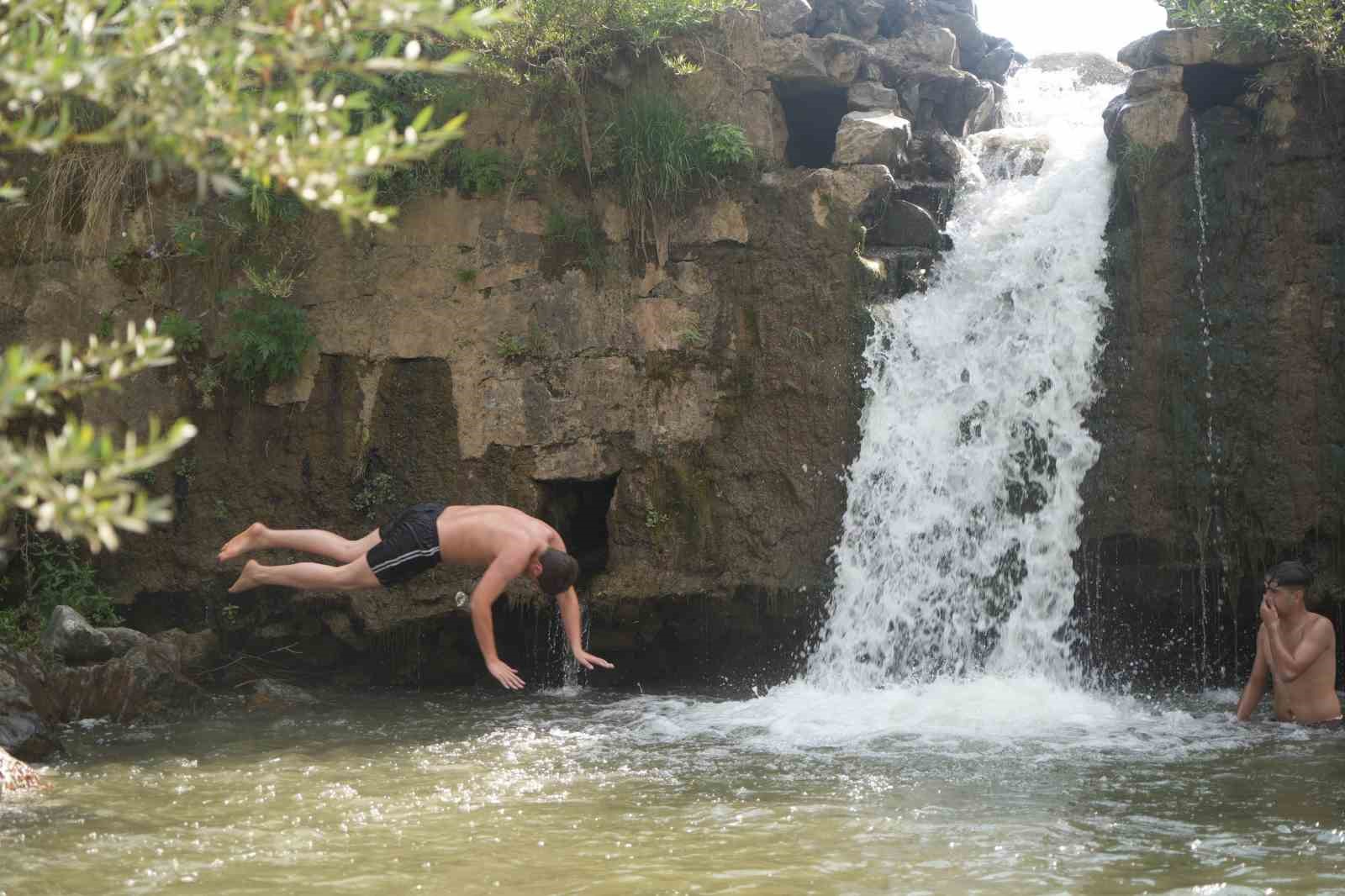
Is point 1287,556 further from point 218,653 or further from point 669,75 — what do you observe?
point 218,653

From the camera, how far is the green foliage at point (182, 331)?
433 inches

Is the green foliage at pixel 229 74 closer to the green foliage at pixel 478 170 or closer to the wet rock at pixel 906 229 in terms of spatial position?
the green foliage at pixel 478 170

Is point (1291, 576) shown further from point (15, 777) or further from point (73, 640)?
point (73, 640)

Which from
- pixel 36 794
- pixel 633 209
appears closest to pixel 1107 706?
pixel 633 209

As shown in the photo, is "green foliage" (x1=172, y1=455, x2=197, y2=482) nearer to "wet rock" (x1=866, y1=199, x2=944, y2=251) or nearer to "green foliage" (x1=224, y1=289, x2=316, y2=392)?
"green foliage" (x1=224, y1=289, x2=316, y2=392)

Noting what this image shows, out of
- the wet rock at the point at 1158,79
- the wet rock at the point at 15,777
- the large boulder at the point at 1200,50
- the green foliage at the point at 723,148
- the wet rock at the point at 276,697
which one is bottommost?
the wet rock at the point at 276,697

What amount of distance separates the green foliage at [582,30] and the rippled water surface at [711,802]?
18.9 feet

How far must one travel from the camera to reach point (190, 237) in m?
11.2

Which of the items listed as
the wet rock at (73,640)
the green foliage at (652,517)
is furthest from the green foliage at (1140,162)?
the wet rock at (73,640)

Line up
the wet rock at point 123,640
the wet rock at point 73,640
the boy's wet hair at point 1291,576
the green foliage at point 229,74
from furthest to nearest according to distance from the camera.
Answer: the wet rock at point 123,640
the wet rock at point 73,640
the boy's wet hair at point 1291,576
the green foliage at point 229,74

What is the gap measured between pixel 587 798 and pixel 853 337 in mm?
5636

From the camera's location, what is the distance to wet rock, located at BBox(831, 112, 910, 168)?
38.1 ft

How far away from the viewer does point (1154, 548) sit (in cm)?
1027

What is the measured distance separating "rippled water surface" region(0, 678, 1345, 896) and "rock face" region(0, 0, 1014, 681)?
179cm
